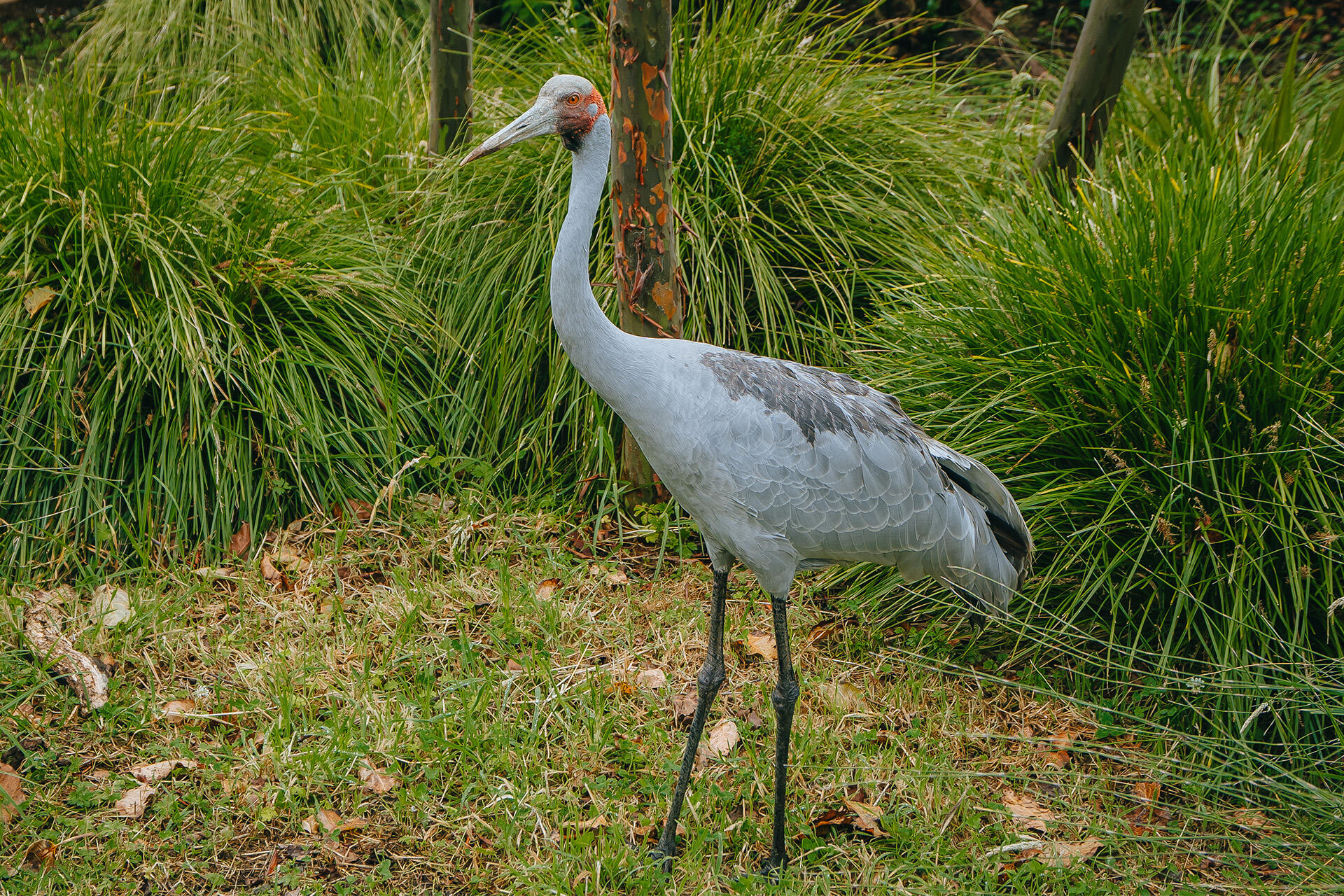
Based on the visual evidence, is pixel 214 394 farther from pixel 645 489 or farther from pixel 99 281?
pixel 645 489

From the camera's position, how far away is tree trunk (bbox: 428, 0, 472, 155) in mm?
4820

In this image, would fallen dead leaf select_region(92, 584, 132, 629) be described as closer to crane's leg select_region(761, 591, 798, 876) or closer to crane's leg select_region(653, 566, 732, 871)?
crane's leg select_region(653, 566, 732, 871)

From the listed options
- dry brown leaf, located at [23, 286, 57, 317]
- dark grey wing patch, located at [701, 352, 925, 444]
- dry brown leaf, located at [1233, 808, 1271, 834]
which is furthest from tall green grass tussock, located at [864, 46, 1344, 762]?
dry brown leaf, located at [23, 286, 57, 317]

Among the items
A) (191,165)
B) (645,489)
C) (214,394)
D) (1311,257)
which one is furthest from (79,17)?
(1311,257)

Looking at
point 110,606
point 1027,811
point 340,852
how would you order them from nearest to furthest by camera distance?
point 340,852 < point 1027,811 < point 110,606

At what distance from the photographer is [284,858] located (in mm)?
2842

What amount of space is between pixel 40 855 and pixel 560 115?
2.40 meters

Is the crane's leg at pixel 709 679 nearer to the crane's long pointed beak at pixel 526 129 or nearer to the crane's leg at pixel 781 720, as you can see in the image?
the crane's leg at pixel 781 720

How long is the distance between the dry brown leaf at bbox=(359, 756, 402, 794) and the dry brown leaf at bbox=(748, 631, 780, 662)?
1.30 metres

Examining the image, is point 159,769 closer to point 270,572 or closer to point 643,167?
point 270,572

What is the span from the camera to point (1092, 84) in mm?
4348

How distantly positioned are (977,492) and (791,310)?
1427 millimetres

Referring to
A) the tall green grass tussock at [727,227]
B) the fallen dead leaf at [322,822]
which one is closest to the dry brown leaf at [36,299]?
the tall green grass tussock at [727,227]

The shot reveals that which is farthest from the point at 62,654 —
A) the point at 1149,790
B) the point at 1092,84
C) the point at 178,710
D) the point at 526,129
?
the point at 1092,84
